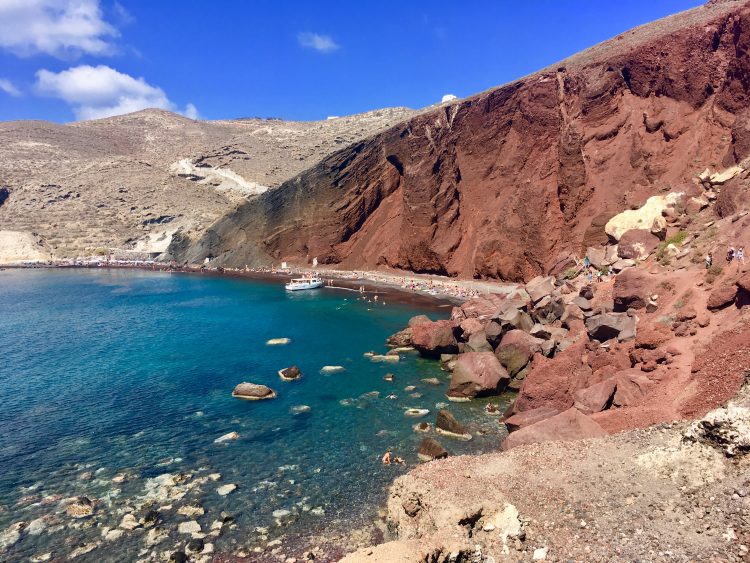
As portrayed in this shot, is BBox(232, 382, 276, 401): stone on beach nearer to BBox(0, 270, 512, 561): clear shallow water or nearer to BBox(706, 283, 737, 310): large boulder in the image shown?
BBox(0, 270, 512, 561): clear shallow water

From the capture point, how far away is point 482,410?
1048 inches

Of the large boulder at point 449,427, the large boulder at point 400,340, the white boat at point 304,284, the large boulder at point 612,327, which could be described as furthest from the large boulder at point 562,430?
the white boat at point 304,284

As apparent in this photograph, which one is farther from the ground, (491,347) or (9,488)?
(491,347)

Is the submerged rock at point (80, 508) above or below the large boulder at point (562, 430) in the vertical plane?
below

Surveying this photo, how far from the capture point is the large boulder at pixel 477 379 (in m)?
28.4

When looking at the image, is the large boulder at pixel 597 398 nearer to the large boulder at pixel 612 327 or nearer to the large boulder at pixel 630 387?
the large boulder at pixel 630 387

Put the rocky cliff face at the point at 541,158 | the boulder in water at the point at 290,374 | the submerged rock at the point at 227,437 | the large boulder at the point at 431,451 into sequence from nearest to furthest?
the large boulder at the point at 431,451
the submerged rock at the point at 227,437
the boulder in water at the point at 290,374
the rocky cliff face at the point at 541,158

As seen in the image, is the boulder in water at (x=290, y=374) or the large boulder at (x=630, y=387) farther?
the boulder in water at (x=290, y=374)

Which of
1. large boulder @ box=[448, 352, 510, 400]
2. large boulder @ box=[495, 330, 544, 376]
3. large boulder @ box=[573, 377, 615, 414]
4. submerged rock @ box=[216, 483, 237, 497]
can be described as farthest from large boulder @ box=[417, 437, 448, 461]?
large boulder @ box=[495, 330, 544, 376]

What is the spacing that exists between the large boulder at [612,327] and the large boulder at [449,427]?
8.89m

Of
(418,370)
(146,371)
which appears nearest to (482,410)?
(418,370)

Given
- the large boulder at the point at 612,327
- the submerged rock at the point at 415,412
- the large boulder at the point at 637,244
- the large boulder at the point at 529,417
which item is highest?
the large boulder at the point at 637,244

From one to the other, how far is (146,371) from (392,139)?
62694 mm

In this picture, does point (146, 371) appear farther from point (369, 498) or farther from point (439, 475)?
point (439, 475)
